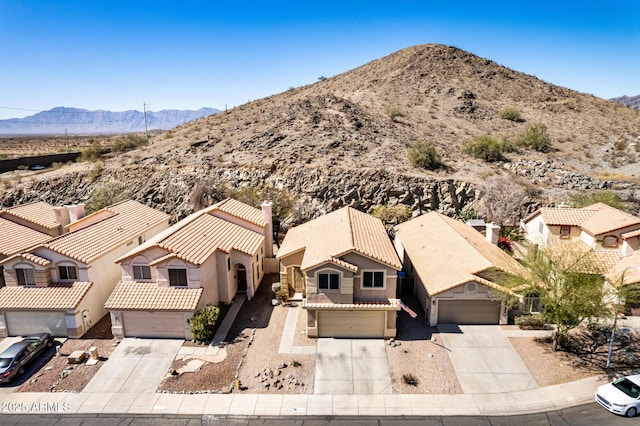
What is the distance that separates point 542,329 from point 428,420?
1099 cm

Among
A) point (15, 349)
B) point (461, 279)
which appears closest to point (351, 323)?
point (461, 279)

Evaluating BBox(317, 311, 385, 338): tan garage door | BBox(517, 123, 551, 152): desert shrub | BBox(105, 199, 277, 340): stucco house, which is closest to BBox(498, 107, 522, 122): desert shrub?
BBox(517, 123, 551, 152): desert shrub

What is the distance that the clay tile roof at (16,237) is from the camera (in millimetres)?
25630

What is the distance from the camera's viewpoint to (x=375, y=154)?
47656 millimetres

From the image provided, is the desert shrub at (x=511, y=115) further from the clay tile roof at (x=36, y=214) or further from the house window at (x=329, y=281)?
the clay tile roof at (x=36, y=214)

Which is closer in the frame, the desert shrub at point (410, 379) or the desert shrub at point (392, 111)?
the desert shrub at point (410, 379)

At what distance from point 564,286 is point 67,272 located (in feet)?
91.1

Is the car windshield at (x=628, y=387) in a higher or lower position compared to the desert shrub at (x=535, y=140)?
lower

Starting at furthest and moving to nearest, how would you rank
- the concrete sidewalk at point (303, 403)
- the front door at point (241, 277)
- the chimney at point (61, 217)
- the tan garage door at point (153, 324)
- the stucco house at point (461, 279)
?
the chimney at point (61, 217), the front door at point (241, 277), the stucco house at point (461, 279), the tan garage door at point (153, 324), the concrete sidewalk at point (303, 403)

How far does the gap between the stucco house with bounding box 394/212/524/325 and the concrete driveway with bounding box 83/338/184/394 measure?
49.3ft

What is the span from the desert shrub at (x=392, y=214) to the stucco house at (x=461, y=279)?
11.9 meters

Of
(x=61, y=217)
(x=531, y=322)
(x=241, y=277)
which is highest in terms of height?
(x=61, y=217)

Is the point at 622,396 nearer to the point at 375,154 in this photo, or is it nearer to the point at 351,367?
the point at 351,367

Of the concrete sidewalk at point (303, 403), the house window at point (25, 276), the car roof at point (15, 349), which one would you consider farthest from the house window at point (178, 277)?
the house window at point (25, 276)
